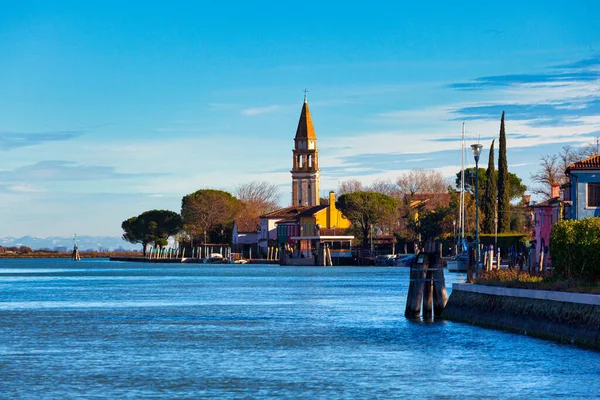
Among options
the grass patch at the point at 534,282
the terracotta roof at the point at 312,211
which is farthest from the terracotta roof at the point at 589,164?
the terracotta roof at the point at 312,211

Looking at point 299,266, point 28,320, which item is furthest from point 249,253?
point 28,320

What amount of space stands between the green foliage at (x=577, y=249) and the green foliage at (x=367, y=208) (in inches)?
4637

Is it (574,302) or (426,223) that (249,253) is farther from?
(574,302)

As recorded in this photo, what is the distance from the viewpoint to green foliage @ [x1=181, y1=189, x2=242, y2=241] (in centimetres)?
19300

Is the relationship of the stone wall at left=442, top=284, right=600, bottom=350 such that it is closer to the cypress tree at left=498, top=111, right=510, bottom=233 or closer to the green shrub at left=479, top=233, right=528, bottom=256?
the cypress tree at left=498, top=111, right=510, bottom=233

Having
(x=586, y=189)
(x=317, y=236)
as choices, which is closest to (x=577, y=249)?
(x=586, y=189)

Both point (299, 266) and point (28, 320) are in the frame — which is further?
point (299, 266)

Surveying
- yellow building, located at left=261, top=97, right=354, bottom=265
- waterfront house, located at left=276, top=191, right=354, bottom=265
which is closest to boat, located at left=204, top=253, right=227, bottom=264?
yellow building, located at left=261, top=97, right=354, bottom=265

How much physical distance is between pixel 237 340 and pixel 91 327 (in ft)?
28.2

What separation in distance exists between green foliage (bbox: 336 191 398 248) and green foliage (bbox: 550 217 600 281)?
118 meters

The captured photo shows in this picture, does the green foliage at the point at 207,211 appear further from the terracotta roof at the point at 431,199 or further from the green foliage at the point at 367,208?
the terracotta roof at the point at 431,199

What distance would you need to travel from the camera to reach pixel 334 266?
16462cm

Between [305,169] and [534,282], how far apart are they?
523 feet

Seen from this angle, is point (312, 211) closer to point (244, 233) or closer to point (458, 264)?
point (244, 233)
